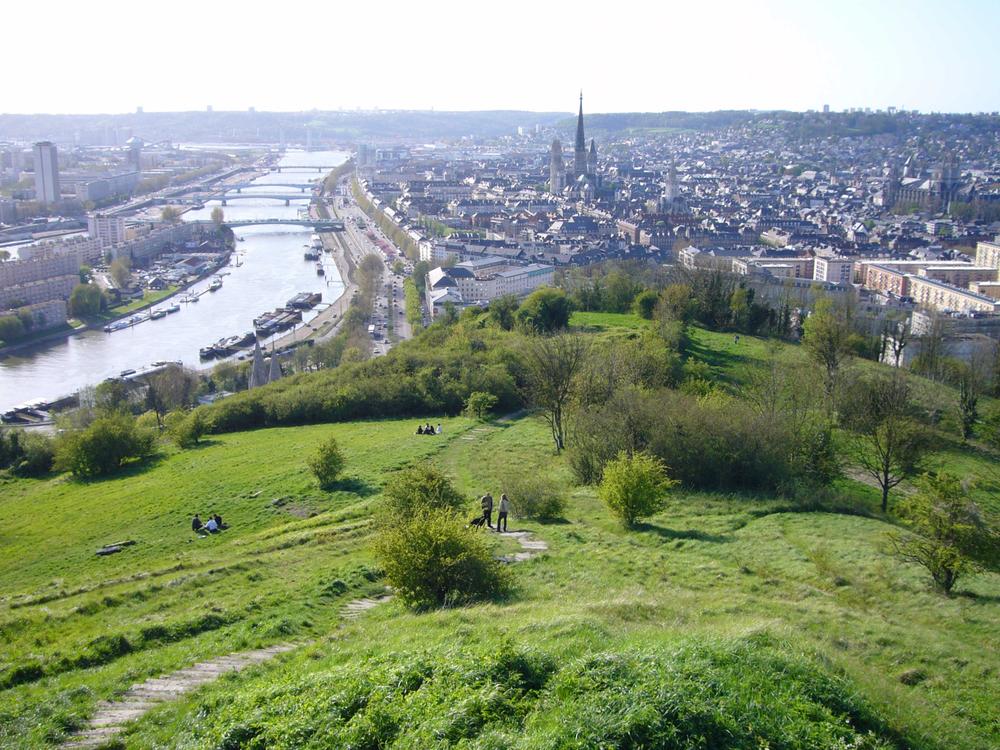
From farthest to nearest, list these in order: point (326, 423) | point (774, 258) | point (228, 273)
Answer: point (228, 273)
point (774, 258)
point (326, 423)

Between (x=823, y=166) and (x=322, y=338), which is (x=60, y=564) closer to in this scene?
(x=322, y=338)

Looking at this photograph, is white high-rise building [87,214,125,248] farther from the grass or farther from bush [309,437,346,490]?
bush [309,437,346,490]

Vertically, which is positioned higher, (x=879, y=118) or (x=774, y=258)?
(x=879, y=118)

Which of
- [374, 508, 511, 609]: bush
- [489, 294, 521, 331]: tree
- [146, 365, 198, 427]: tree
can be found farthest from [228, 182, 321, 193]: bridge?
[374, 508, 511, 609]: bush

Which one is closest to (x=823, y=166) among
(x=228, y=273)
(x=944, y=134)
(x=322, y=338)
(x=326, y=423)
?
(x=944, y=134)

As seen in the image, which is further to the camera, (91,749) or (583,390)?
(583,390)

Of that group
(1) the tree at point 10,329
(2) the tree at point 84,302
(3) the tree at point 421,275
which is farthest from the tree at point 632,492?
(2) the tree at point 84,302

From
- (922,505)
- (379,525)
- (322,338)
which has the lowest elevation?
(322,338)
